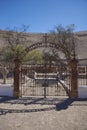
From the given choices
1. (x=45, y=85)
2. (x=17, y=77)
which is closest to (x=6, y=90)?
(x=17, y=77)

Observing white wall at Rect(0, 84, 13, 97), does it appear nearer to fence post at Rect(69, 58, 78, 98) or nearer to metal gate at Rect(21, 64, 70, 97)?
metal gate at Rect(21, 64, 70, 97)

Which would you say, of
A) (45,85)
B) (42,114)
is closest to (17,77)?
(45,85)

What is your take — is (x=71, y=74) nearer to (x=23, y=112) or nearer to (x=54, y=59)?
(x=23, y=112)

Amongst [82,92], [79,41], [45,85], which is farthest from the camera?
[79,41]

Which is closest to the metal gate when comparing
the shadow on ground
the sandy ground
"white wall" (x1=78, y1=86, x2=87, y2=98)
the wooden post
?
the wooden post

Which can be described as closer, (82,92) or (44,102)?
(44,102)

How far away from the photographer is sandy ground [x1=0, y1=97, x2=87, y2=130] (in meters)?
8.45

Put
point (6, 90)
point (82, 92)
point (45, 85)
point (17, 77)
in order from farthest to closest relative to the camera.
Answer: point (45, 85) < point (6, 90) < point (17, 77) < point (82, 92)

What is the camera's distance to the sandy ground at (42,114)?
845 centimetres

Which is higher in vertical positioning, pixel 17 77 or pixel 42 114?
pixel 17 77

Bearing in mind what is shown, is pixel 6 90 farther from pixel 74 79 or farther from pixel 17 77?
pixel 74 79

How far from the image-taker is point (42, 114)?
10.1 m

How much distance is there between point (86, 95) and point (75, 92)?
656mm

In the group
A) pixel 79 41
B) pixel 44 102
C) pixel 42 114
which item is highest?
pixel 79 41
